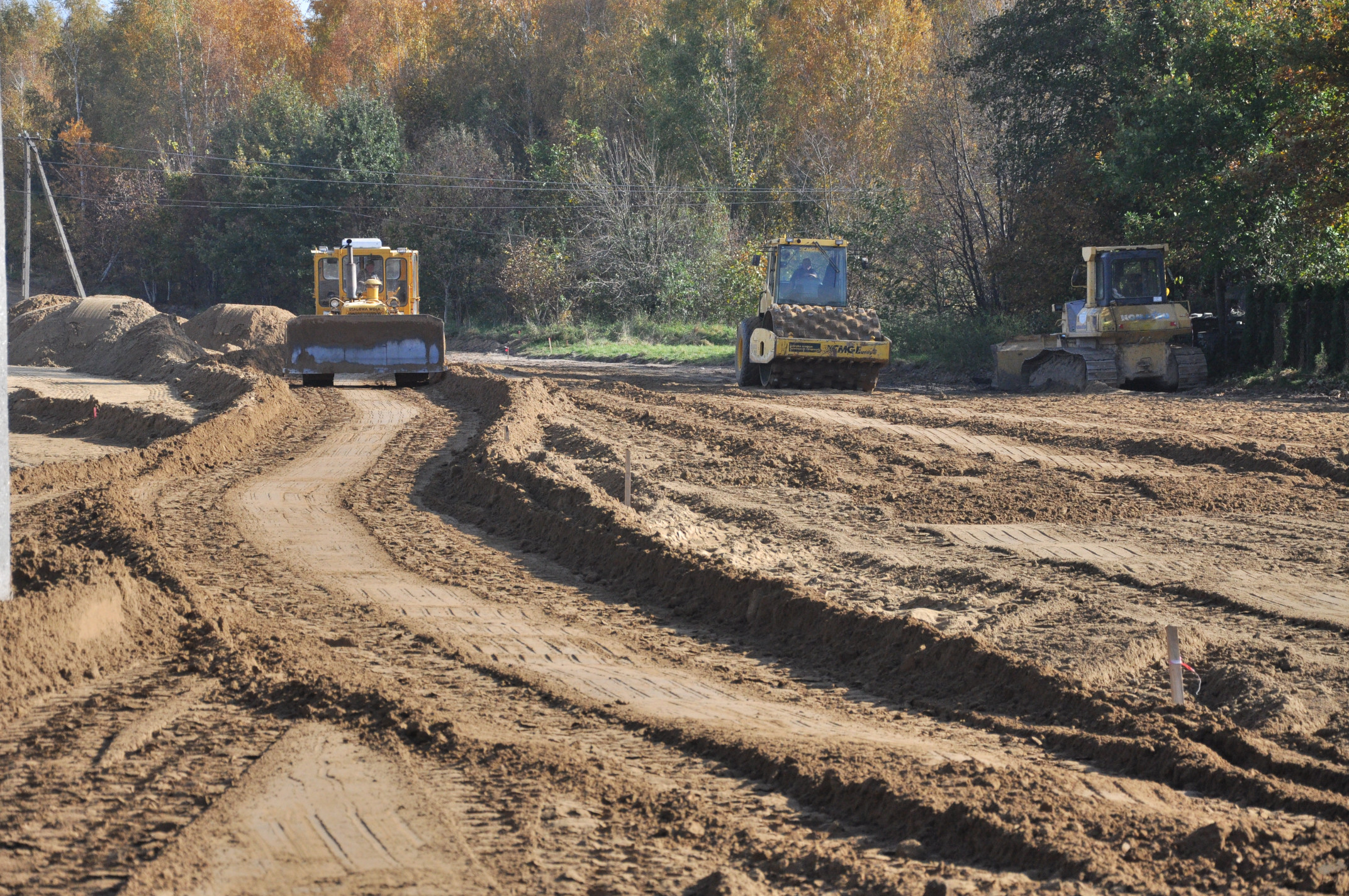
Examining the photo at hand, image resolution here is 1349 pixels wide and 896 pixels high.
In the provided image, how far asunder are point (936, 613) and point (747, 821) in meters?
3.16

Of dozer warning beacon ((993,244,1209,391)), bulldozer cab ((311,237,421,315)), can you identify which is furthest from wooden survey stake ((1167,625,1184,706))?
bulldozer cab ((311,237,421,315))

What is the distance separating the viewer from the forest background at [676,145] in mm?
23281

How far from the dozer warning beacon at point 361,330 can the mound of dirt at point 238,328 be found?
34.5 feet

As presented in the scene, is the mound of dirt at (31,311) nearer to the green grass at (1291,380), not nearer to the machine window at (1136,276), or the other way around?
the machine window at (1136,276)

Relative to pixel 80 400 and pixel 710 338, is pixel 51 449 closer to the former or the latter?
pixel 80 400

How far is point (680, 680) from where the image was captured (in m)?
6.20

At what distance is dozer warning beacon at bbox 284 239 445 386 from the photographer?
795 inches

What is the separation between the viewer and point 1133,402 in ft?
63.7

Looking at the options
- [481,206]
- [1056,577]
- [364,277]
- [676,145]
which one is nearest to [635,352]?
[364,277]

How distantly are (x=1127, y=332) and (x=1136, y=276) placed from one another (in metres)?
1.26

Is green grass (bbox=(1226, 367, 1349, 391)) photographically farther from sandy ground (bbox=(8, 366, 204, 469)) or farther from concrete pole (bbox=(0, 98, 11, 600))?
concrete pole (bbox=(0, 98, 11, 600))

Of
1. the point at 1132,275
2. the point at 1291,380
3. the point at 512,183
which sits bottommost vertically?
the point at 1291,380

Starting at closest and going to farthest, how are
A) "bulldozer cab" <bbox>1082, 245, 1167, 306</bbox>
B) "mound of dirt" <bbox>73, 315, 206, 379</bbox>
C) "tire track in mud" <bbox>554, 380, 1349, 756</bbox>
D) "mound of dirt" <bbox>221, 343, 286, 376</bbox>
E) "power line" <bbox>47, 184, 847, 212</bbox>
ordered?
"tire track in mud" <bbox>554, 380, 1349, 756</bbox> < "bulldozer cab" <bbox>1082, 245, 1167, 306</bbox> < "mound of dirt" <bbox>73, 315, 206, 379</bbox> < "mound of dirt" <bbox>221, 343, 286, 376</bbox> < "power line" <bbox>47, 184, 847, 212</bbox>

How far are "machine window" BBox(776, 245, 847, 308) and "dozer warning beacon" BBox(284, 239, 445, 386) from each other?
6435mm
